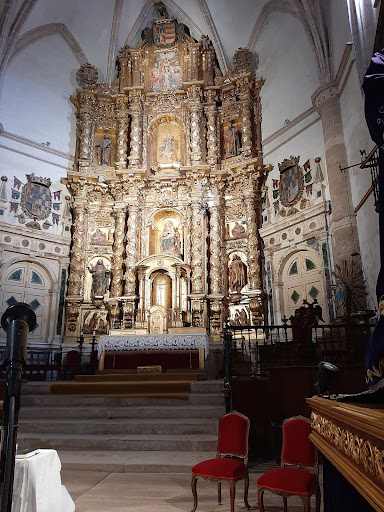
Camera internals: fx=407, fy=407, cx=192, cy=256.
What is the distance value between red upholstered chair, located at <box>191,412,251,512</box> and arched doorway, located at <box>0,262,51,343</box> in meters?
10.2

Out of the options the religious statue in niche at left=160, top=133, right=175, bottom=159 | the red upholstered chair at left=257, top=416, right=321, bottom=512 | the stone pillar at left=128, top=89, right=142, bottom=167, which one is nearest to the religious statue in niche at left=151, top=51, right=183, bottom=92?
the stone pillar at left=128, top=89, right=142, bottom=167

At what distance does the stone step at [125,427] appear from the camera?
6621mm

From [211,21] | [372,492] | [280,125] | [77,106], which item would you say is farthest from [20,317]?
[211,21]

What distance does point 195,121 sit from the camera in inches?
648

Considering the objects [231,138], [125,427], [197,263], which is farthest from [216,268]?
[125,427]

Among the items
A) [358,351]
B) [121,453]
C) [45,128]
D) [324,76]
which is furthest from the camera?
[45,128]

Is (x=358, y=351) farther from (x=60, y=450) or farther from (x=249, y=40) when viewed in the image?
Answer: (x=249, y=40)

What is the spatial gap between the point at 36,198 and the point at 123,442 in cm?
1066

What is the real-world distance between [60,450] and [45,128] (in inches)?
505

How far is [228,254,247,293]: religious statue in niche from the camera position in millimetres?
14555

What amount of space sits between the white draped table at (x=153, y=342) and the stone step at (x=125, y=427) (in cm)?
407

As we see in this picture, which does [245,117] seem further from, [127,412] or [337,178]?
[127,412]

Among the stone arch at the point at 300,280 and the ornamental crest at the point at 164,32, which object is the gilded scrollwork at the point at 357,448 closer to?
the stone arch at the point at 300,280

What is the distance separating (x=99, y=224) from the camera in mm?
15945
